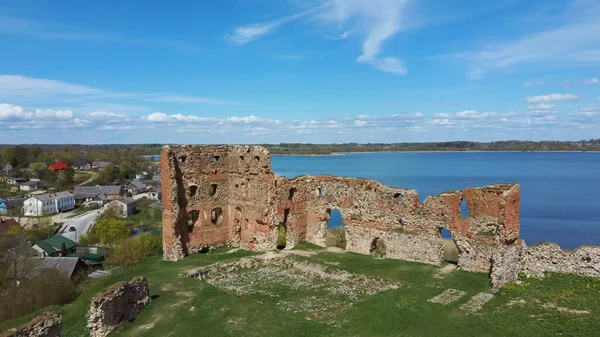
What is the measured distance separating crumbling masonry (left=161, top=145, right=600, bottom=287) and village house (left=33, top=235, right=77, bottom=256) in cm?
2411

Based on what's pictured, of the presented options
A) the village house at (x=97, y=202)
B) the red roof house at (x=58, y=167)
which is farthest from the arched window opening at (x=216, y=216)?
the red roof house at (x=58, y=167)

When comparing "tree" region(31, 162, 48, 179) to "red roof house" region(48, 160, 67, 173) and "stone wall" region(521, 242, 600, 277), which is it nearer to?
"red roof house" region(48, 160, 67, 173)

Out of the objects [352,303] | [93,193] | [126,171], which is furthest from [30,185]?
[352,303]

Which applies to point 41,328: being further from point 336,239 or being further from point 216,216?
point 336,239

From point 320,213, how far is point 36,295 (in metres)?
15.5

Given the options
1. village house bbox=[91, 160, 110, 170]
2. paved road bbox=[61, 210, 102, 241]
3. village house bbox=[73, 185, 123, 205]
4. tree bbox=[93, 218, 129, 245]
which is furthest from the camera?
village house bbox=[91, 160, 110, 170]

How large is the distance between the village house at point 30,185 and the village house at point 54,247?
167ft

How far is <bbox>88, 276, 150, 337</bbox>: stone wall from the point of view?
13812 millimetres

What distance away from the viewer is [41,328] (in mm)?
11969

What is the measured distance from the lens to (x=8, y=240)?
31.9 meters

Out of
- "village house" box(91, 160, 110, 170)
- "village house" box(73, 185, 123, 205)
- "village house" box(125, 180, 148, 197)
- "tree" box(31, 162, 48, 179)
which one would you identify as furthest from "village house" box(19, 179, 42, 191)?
"village house" box(91, 160, 110, 170)

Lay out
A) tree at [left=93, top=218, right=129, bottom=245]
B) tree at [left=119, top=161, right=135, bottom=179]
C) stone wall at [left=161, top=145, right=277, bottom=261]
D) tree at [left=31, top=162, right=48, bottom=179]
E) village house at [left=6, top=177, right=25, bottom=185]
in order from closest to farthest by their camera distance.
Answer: stone wall at [left=161, top=145, right=277, bottom=261], tree at [left=93, top=218, right=129, bottom=245], village house at [left=6, top=177, right=25, bottom=185], tree at [left=31, top=162, right=48, bottom=179], tree at [left=119, top=161, right=135, bottom=179]

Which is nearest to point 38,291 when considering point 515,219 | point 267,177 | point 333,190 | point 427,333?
point 267,177

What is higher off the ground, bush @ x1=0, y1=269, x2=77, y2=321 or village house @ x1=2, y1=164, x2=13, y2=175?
village house @ x1=2, y1=164, x2=13, y2=175
